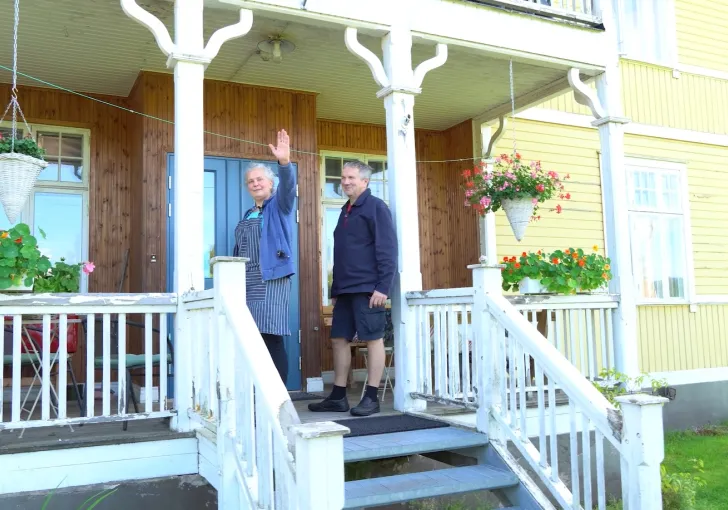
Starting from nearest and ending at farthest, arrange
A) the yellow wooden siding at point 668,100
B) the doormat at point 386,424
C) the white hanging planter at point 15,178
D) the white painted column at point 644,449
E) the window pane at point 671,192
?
the white painted column at point 644,449, the white hanging planter at point 15,178, the doormat at point 386,424, the yellow wooden siding at point 668,100, the window pane at point 671,192

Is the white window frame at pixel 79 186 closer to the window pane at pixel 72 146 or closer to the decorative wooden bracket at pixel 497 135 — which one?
the window pane at pixel 72 146

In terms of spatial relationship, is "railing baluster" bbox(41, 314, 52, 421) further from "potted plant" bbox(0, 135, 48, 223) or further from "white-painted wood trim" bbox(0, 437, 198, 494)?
"potted plant" bbox(0, 135, 48, 223)

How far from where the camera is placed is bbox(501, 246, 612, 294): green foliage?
5285 millimetres

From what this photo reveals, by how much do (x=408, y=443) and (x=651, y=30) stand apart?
25.4ft

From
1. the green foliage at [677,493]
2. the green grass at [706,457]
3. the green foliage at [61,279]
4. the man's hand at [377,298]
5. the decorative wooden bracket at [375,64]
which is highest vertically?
the decorative wooden bracket at [375,64]

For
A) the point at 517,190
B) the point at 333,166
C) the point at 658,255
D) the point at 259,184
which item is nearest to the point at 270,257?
the point at 259,184

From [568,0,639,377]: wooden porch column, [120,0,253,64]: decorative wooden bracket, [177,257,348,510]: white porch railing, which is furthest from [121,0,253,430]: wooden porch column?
[568,0,639,377]: wooden porch column

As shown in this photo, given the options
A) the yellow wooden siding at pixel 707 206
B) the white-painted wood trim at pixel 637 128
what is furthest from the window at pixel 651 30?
the yellow wooden siding at pixel 707 206

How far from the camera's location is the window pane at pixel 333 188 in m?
7.76

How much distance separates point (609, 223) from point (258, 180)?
325 cm

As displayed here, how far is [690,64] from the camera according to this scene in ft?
31.2

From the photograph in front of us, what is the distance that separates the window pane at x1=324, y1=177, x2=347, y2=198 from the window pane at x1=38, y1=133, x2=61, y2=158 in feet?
9.02

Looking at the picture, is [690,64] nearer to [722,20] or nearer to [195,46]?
[722,20]

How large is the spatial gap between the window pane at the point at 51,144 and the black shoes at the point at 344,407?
3646 millimetres
